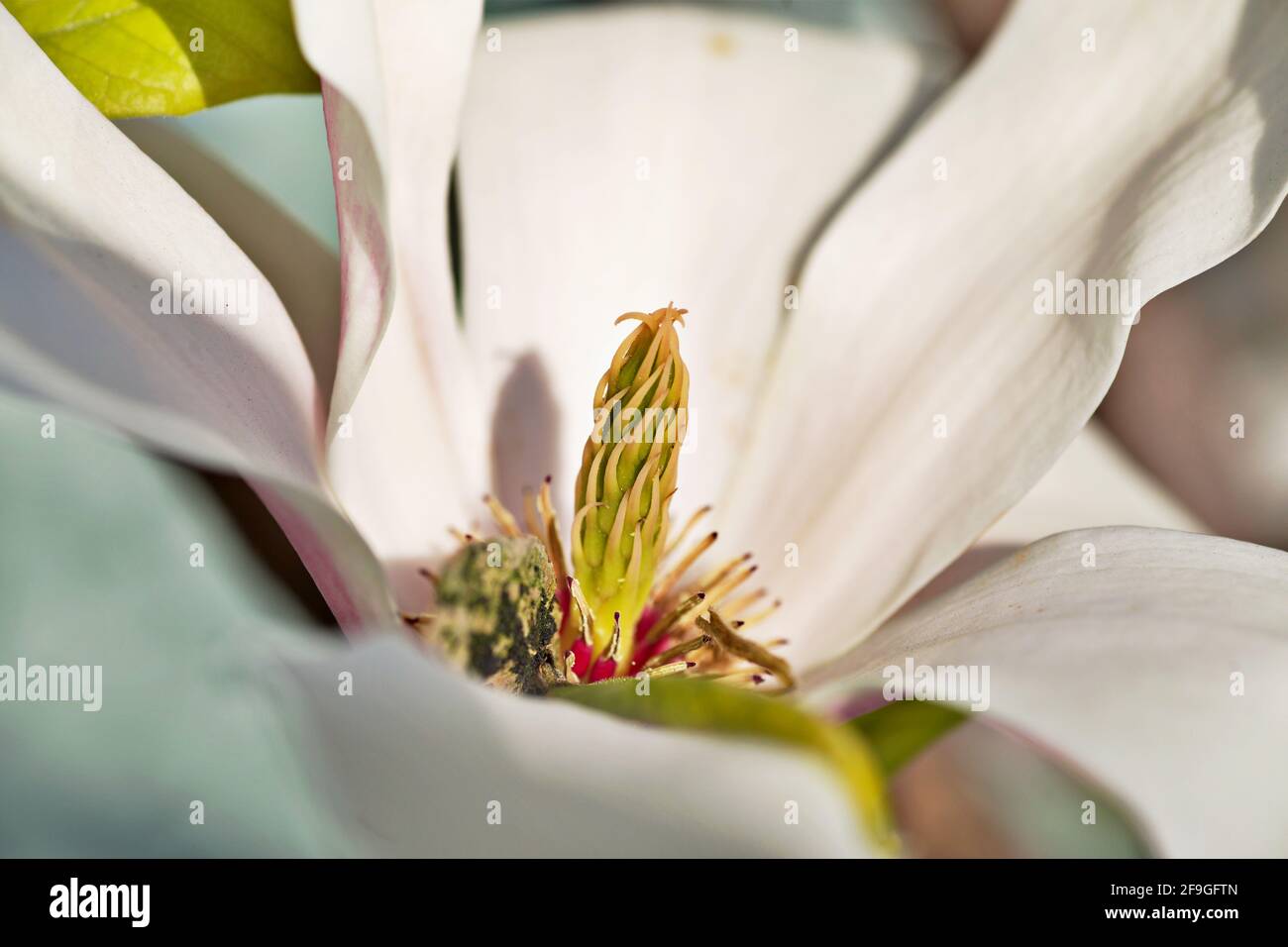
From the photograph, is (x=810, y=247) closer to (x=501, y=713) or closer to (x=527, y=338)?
(x=527, y=338)

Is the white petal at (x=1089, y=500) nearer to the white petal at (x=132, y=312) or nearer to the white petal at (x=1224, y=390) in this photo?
the white petal at (x=1224, y=390)

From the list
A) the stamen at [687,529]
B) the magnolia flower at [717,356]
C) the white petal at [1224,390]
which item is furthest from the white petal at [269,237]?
the white petal at [1224,390]

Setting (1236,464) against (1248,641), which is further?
(1236,464)

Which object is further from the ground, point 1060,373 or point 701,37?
point 701,37

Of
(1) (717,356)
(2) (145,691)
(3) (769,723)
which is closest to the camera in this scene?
(3) (769,723)

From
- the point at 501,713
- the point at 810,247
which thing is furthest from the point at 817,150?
the point at 501,713

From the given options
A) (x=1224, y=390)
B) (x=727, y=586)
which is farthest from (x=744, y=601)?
(x=1224, y=390)

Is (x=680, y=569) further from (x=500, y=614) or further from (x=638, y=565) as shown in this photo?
(x=500, y=614)
